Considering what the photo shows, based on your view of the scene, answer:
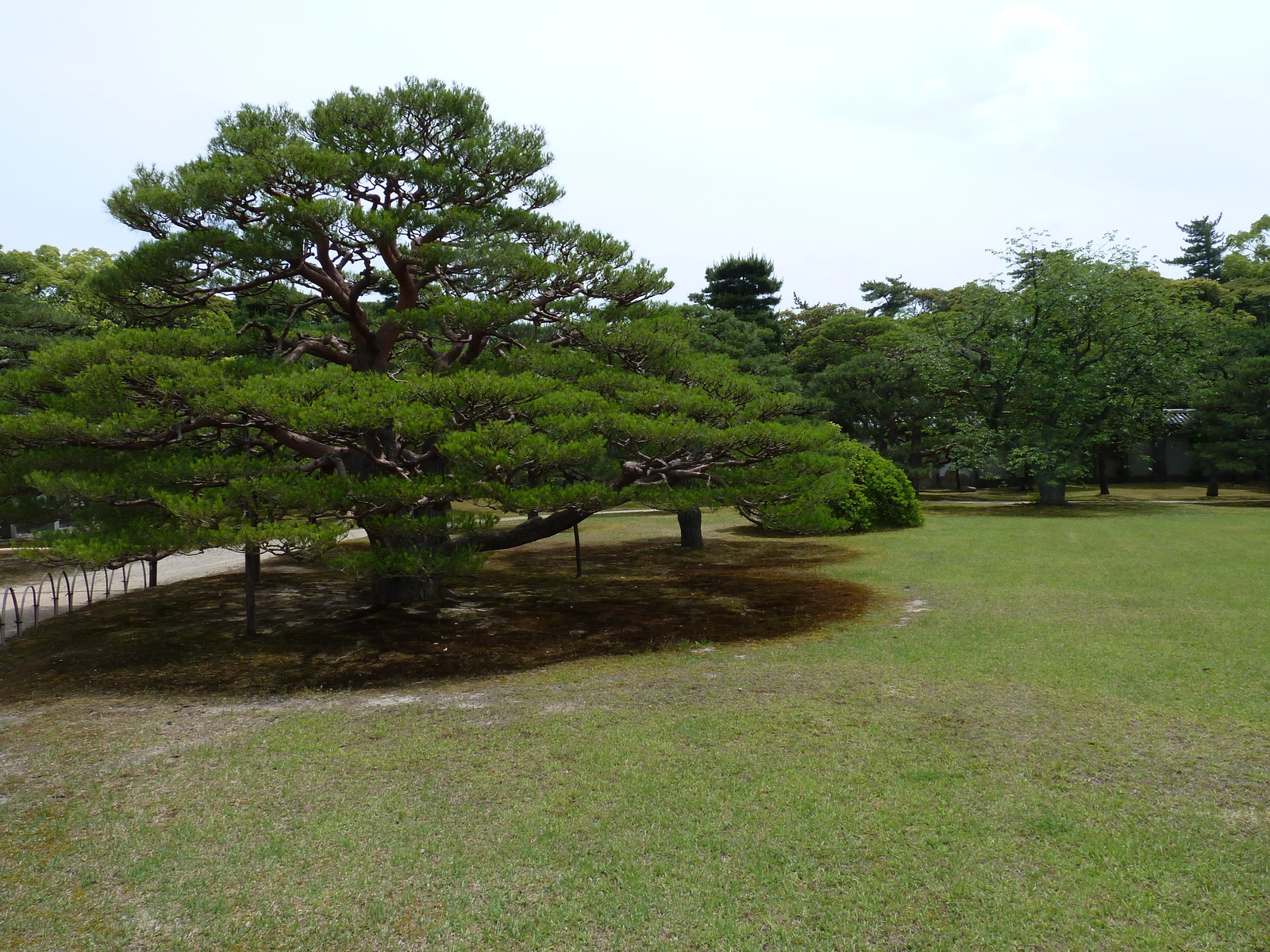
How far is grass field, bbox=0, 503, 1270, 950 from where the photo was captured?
121 inches

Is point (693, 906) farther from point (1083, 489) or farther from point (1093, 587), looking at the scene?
point (1083, 489)

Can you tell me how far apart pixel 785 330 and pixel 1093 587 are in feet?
106

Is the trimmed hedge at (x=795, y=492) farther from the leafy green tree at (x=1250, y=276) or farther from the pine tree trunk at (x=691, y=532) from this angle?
the leafy green tree at (x=1250, y=276)

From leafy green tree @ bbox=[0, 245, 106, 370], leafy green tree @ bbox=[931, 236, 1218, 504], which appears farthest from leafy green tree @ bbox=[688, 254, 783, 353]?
leafy green tree @ bbox=[0, 245, 106, 370]

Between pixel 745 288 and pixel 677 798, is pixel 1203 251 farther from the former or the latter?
pixel 677 798

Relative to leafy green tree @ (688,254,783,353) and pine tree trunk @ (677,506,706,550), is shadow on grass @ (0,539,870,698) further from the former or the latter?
leafy green tree @ (688,254,783,353)

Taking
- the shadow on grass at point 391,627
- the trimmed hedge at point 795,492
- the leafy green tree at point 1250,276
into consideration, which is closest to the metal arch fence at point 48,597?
the shadow on grass at point 391,627

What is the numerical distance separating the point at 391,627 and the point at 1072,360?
78.9ft

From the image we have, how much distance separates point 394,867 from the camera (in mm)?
3490

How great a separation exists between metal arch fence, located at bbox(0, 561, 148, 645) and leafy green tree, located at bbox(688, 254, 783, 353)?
23.5 meters

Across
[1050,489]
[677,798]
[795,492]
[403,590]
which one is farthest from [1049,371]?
[677,798]

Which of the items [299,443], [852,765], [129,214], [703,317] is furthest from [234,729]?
[703,317]

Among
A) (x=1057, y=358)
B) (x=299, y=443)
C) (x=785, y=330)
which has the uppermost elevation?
(x=785, y=330)

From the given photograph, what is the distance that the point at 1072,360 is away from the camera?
24.7 m
